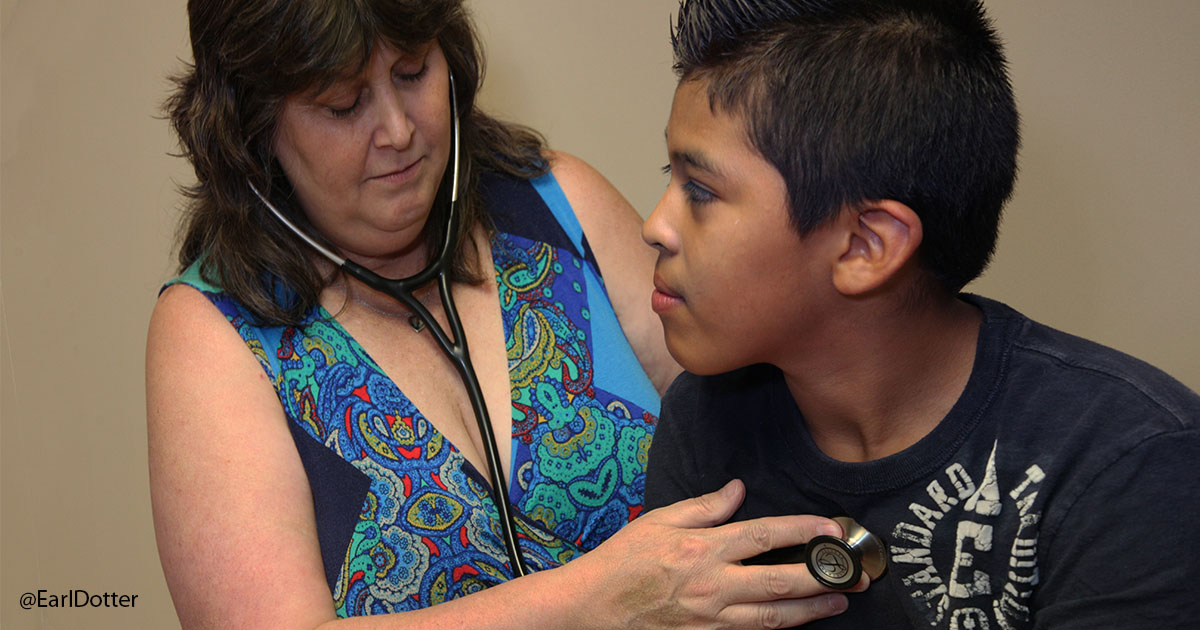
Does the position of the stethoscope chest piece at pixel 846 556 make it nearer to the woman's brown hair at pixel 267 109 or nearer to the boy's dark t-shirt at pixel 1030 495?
the boy's dark t-shirt at pixel 1030 495

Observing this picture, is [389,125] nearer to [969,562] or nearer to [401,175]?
[401,175]

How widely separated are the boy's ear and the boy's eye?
0.14 metres

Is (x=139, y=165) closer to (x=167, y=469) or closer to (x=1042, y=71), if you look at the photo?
(x=167, y=469)

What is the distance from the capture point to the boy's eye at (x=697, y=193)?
42.0 inches

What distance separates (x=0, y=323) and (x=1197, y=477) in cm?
205

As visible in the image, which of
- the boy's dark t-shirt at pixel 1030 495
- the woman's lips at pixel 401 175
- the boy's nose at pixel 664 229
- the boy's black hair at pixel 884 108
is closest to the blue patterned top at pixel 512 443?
the woman's lips at pixel 401 175

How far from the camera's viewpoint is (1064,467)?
0.95m

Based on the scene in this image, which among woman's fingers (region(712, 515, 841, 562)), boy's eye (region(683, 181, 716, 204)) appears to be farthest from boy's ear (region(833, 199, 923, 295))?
woman's fingers (region(712, 515, 841, 562))

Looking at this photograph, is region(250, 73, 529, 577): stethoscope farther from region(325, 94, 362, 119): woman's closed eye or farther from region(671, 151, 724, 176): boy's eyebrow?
region(671, 151, 724, 176): boy's eyebrow

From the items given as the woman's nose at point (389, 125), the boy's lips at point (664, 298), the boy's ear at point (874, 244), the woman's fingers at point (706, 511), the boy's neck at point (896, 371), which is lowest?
the woman's fingers at point (706, 511)

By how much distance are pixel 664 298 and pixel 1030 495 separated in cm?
41

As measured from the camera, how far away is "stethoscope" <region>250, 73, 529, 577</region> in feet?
4.35

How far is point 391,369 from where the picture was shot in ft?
4.55

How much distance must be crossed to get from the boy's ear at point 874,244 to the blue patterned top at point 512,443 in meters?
0.51
